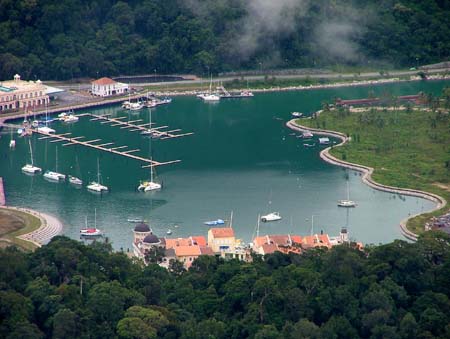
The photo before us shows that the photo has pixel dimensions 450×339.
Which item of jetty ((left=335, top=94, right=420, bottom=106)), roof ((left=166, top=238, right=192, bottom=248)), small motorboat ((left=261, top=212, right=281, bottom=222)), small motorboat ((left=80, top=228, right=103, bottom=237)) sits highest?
jetty ((left=335, top=94, right=420, bottom=106))

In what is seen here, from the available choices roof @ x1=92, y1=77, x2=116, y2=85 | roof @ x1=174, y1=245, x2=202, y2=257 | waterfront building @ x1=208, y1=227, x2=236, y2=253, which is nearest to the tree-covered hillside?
roof @ x1=174, y1=245, x2=202, y2=257

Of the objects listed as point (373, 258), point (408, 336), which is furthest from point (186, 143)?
point (408, 336)

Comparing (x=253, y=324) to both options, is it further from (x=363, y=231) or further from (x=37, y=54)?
(x=37, y=54)

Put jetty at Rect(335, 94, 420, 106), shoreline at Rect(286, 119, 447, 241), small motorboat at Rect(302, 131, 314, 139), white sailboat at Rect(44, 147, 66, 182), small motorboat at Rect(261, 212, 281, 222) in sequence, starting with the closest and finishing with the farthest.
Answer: shoreline at Rect(286, 119, 447, 241) < small motorboat at Rect(261, 212, 281, 222) < white sailboat at Rect(44, 147, 66, 182) < small motorboat at Rect(302, 131, 314, 139) < jetty at Rect(335, 94, 420, 106)

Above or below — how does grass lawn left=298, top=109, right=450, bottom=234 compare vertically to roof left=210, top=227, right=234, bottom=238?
above

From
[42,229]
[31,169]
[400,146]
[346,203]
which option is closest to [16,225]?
[42,229]

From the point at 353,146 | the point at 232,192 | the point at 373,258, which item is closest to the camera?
the point at 373,258

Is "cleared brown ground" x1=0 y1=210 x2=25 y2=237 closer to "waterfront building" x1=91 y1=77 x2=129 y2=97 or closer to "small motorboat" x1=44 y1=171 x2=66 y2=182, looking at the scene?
"small motorboat" x1=44 y1=171 x2=66 y2=182

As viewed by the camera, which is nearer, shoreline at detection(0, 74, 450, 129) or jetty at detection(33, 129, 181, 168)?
jetty at detection(33, 129, 181, 168)
